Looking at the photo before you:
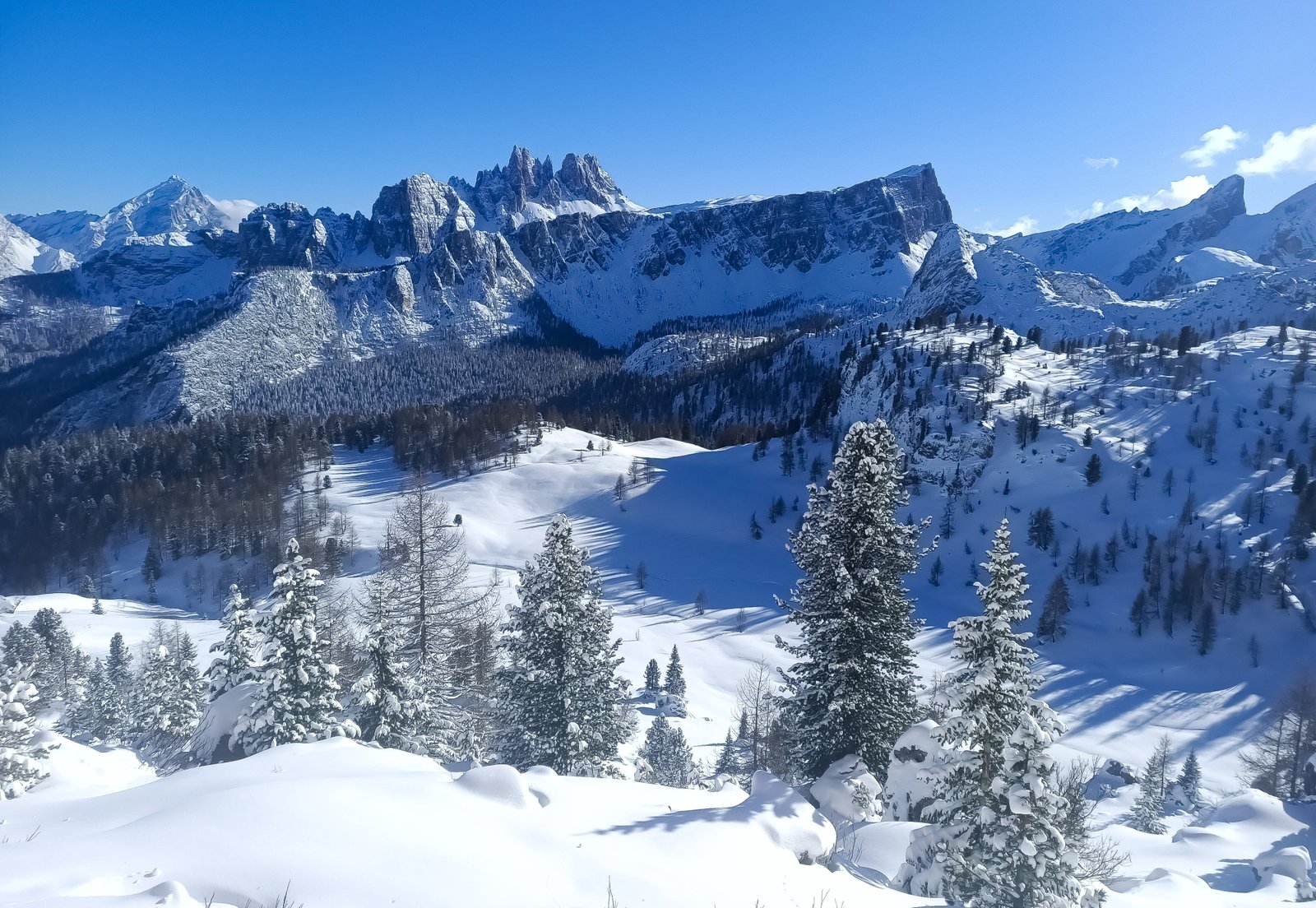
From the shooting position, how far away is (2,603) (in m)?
69.2

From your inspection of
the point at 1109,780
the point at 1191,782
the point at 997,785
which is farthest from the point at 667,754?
the point at 1191,782

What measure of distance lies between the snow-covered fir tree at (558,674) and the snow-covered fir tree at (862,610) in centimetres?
678

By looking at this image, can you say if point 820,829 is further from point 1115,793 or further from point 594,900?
point 1115,793

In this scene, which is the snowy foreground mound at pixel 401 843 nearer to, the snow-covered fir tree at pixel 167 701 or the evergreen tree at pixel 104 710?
the snow-covered fir tree at pixel 167 701

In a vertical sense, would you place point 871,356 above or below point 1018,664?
above

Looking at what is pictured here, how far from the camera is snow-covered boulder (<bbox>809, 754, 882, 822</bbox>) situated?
50.3 ft

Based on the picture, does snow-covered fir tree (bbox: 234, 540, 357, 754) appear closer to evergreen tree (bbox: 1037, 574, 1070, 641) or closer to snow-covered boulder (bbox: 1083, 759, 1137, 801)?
snow-covered boulder (bbox: 1083, 759, 1137, 801)

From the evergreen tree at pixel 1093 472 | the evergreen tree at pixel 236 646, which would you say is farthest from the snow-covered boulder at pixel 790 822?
the evergreen tree at pixel 1093 472

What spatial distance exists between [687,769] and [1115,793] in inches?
1322

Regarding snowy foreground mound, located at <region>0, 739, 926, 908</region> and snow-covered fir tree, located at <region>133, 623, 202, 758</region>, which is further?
snow-covered fir tree, located at <region>133, 623, 202, 758</region>

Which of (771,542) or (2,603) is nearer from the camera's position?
(2,603)

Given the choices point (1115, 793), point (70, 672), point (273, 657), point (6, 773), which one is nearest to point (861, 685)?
point (273, 657)

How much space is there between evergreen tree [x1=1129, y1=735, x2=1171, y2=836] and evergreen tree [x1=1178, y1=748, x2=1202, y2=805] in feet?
4.14

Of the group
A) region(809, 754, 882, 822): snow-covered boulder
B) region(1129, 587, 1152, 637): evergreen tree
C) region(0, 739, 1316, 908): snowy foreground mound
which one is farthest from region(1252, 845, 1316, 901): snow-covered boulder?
region(1129, 587, 1152, 637): evergreen tree
